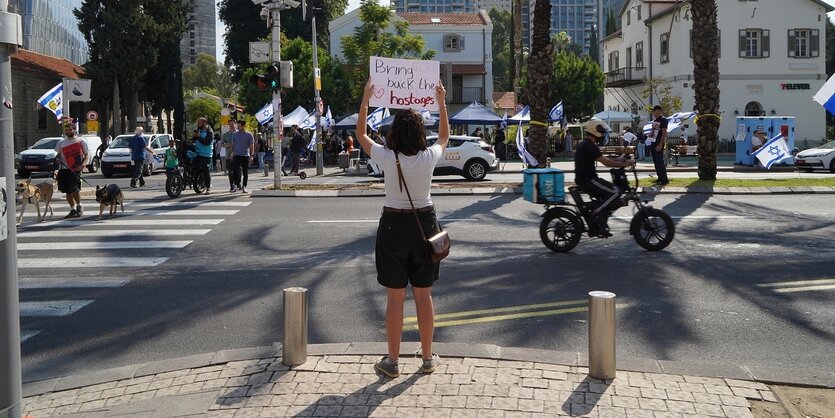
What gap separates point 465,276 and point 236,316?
2.71 meters

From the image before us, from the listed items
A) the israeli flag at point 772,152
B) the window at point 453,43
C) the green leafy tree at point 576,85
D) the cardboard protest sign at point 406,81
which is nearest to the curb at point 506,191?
the israeli flag at point 772,152

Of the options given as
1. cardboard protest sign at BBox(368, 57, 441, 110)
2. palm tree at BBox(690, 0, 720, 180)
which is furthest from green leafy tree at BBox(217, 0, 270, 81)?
cardboard protest sign at BBox(368, 57, 441, 110)

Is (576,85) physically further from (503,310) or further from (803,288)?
(503,310)

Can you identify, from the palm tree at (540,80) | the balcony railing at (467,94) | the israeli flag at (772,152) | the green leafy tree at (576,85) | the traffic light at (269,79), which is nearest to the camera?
the traffic light at (269,79)

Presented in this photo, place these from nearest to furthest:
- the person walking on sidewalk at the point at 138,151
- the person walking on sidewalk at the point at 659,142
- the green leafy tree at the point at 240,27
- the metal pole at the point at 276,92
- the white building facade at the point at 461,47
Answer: the person walking on sidewalk at the point at 659,142
the metal pole at the point at 276,92
the person walking on sidewalk at the point at 138,151
the white building facade at the point at 461,47
the green leafy tree at the point at 240,27

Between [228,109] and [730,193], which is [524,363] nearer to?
[730,193]

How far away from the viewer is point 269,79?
19.0m

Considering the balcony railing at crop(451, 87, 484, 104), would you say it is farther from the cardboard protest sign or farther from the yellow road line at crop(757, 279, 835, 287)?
the yellow road line at crop(757, 279, 835, 287)

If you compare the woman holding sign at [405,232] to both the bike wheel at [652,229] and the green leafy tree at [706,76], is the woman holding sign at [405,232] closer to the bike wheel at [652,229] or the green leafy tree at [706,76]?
the bike wheel at [652,229]

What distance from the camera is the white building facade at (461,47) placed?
60.5 meters

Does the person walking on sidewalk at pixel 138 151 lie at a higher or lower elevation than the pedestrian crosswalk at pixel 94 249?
higher

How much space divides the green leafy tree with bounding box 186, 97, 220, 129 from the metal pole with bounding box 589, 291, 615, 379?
7515 centimetres

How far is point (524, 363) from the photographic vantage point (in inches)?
226

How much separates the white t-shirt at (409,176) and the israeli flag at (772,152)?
2279cm
